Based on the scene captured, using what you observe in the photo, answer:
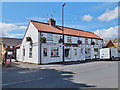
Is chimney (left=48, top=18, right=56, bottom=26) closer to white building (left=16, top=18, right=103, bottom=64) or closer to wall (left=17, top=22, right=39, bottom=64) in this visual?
white building (left=16, top=18, right=103, bottom=64)

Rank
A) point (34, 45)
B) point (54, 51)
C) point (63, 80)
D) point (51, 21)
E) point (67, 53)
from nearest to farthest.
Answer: point (63, 80)
point (34, 45)
point (54, 51)
point (67, 53)
point (51, 21)

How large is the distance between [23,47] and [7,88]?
16.2 meters

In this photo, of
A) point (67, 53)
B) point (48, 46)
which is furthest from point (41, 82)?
point (67, 53)

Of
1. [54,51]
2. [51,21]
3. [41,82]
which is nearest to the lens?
[41,82]

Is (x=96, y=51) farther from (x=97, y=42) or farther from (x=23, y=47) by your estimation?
(x=23, y=47)

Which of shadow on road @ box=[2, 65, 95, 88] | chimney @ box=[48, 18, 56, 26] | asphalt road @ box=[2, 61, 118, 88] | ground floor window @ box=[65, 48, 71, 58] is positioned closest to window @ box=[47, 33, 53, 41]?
ground floor window @ box=[65, 48, 71, 58]

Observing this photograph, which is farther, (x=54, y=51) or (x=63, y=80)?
(x=54, y=51)

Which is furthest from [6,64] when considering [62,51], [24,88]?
[24,88]

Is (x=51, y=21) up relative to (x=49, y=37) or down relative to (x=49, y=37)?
up

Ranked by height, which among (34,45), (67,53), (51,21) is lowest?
(67,53)

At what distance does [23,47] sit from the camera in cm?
2102

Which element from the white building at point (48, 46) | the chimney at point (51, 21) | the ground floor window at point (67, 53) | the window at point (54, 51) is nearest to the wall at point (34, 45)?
the white building at point (48, 46)

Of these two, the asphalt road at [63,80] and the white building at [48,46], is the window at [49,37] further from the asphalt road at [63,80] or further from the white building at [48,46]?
the asphalt road at [63,80]

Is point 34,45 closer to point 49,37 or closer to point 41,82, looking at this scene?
point 49,37
